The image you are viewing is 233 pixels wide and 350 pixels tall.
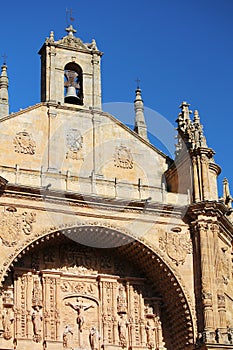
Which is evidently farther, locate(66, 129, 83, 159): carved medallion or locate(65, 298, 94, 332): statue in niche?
locate(66, 129, 83, 159): carved medallion

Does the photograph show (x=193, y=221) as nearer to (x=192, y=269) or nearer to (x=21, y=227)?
(x=192, y=269)

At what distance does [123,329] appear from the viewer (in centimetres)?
2019

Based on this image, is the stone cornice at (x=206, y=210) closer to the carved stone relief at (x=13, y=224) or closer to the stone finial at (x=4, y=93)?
the carved stone relief at (x=13, y=224)

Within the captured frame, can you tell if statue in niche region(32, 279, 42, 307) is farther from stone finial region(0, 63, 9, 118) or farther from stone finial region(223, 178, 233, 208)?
stone finial region(223, 178, 233, 208)

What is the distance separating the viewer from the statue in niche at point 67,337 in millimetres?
19594

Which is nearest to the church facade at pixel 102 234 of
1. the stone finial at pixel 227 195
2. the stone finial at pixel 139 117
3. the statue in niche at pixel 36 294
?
the statue in niche at pixel 36 294

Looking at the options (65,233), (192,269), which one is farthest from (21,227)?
(192,269)

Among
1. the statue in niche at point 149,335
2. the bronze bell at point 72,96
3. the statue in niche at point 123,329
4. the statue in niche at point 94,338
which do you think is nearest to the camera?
the statue in niche at point 94,338

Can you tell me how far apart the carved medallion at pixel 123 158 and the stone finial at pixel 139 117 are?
1.05m

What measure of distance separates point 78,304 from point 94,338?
85 centimetres

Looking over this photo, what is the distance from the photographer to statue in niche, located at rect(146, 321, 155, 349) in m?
20.3

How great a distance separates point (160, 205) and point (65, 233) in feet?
7.90

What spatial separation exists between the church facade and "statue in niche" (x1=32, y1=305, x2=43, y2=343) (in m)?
0.03

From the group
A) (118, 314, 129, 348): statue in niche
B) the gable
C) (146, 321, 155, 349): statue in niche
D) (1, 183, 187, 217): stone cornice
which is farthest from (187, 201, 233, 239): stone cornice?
(118, 314, 129, 348): statue in niche
